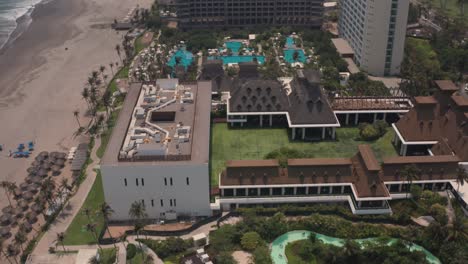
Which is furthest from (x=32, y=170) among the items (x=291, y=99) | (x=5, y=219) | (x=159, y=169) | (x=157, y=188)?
(x=291, y=99)

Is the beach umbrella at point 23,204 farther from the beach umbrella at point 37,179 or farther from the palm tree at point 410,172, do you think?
the palm tree at point 410,172

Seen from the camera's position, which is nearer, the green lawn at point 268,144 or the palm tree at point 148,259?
the palm tree at point 148,259

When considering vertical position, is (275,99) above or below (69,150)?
above

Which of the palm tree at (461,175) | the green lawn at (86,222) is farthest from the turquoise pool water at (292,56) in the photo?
the green lawn at (86,222)

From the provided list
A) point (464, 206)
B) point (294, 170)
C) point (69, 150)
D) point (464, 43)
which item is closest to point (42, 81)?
point (69, 150)

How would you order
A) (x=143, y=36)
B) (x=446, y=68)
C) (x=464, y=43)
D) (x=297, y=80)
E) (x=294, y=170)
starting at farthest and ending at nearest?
1. (x=143, y=36)
2. (x=464, y=43)
3. (x=446, y=68)
4. (x=297, y=80)
5. (x=294, y=170)

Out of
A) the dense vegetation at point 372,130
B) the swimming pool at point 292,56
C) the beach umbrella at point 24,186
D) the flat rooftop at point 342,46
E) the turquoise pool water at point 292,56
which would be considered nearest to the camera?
the beach umbrella at point 24,186

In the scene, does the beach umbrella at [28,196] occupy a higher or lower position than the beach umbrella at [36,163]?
lower

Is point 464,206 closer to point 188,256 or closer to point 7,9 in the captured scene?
point 188,256
